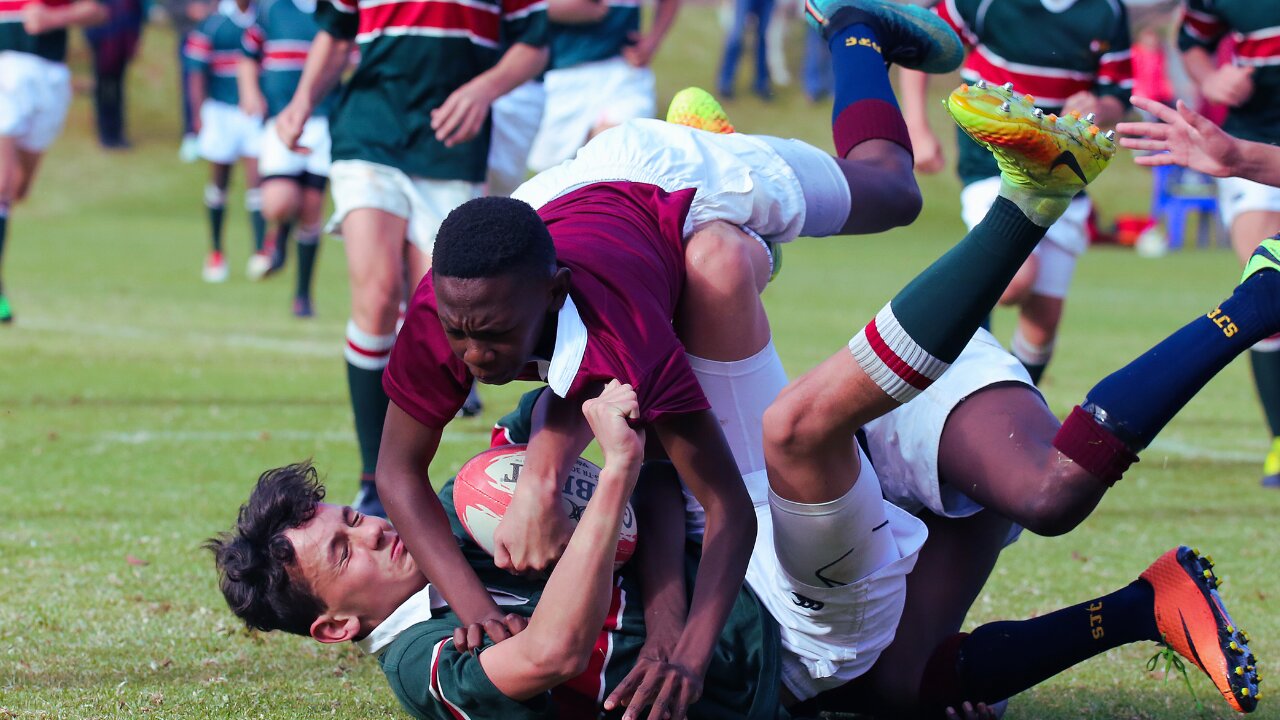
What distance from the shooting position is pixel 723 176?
373 cm

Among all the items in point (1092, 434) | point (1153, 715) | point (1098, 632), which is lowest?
point (1153, 715)

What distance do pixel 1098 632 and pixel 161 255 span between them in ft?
46.0

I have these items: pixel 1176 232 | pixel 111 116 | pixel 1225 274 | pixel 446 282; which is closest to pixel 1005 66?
pixel 446 282

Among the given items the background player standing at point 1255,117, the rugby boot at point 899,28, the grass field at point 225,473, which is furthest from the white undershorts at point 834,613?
the background player standing at point 1255,117

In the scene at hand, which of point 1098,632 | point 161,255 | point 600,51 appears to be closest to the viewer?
point 1098,632

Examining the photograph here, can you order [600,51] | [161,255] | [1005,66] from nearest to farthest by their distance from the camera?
[1005,66], [600,51], [161,255]

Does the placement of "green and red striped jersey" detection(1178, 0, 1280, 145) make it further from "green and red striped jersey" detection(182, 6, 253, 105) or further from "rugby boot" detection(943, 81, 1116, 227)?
"green and red striped jersey" detection(182, 6, 253, 105)

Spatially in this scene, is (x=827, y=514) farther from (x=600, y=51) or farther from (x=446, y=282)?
(x=600, y=51)

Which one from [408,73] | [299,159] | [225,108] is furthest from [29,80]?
[225,108]

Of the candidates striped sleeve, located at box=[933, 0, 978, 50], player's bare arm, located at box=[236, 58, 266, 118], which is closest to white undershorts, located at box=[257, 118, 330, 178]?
player's bare arm, located at box=[236, 58, 266, 118]

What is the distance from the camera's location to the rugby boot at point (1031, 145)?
2678 mm

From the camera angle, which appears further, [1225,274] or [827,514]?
[1225,274]

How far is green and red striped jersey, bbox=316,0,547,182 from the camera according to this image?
5.52 meters

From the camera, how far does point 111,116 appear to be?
24031 millimetres
